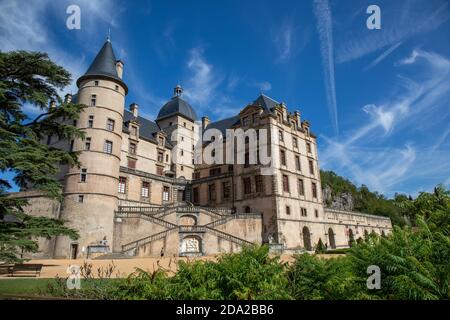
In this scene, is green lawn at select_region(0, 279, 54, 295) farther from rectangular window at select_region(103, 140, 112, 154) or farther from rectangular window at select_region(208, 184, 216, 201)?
rectangular window at select_region(208, 184, 216, 201)

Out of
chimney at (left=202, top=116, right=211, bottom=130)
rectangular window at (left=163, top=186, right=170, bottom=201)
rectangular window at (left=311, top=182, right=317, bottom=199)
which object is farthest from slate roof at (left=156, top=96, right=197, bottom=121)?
rectangular window at (left=311, top=182, right=317, bottom=199)

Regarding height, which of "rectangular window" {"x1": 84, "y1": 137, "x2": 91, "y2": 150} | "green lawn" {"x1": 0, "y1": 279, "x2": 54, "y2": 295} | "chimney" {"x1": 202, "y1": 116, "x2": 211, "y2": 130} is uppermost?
"chimney" {"x1": 202, "y1": 116, "x2": 211, "y2": 130}

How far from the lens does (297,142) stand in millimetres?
37938

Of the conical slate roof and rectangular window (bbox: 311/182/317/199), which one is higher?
the conical slate roof

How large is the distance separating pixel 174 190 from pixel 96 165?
1258 centimetres

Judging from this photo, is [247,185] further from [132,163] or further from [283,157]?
[132,163]

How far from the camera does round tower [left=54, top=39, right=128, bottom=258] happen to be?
2580 centimetres

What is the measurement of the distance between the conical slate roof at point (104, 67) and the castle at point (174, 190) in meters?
0.11

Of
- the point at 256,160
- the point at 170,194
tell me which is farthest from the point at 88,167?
the point at 256,160

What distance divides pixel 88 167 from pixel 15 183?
1409 cm

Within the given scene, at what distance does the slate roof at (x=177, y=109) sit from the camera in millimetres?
47219

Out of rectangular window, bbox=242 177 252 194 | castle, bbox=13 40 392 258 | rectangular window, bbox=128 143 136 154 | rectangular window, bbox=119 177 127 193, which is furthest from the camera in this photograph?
rectangular window, bbox=128 143 136 154

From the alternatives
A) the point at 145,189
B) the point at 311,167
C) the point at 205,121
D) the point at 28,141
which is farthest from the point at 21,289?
the point at 205,121

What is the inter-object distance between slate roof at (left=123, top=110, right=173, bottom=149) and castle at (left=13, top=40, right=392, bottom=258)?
22cm
